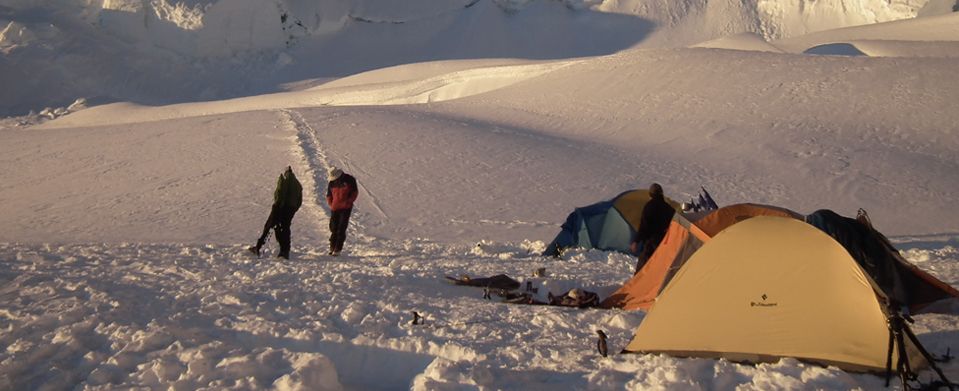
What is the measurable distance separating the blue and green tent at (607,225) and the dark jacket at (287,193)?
3.07 metres

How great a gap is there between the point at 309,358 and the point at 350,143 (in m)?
14.9

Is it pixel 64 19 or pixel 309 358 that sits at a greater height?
pixel 64 19

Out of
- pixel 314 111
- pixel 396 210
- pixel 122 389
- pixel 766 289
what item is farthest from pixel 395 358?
pixel 314 111

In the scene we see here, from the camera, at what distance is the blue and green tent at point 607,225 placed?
1125cm

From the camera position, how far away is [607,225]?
11508mm

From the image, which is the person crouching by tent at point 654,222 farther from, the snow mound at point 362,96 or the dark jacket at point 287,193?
the snow mound at point 362,96

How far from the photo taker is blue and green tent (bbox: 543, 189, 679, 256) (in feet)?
36.9

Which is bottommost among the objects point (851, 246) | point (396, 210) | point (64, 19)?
point (396, 210)

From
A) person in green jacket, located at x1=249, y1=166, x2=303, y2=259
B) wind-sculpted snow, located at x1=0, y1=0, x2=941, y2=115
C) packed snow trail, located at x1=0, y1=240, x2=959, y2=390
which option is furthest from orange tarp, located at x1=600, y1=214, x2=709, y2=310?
wind-sculpted snow, located at x1=0, y1=0, x2=941, y2=115

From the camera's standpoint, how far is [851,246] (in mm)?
7035

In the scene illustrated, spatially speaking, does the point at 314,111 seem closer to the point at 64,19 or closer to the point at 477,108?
the point at 477,108

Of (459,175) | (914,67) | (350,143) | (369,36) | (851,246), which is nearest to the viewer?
(851,246)

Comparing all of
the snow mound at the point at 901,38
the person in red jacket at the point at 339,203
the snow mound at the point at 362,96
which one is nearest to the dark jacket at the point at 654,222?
the person in red jacket at the point at 339,203

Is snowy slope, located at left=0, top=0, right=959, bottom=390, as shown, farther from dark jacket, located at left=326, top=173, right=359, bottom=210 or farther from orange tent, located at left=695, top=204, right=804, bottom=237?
orange tent, located at left=695, top=204, right=804, bottom=237
